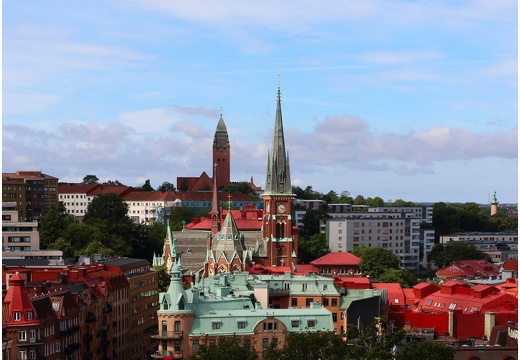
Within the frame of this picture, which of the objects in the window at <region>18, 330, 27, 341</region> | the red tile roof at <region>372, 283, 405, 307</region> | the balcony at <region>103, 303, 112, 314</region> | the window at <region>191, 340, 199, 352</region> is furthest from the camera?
the red tile roof at <region>372, 283, 405, 307</region>

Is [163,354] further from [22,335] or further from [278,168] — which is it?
[278,168]

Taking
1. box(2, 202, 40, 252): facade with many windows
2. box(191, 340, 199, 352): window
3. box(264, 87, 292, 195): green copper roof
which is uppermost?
box(264, 87, 292, 195): green copper roof

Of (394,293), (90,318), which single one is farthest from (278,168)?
(90,318)

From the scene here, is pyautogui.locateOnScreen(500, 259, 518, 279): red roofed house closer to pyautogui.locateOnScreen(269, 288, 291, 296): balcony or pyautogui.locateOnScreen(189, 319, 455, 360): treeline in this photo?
pyautogui.locateOnScreen(269, 288, 291, 296): balcony

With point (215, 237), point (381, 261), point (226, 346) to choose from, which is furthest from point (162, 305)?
point (381, 261)

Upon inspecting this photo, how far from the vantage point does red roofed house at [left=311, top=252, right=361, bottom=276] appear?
192238mm

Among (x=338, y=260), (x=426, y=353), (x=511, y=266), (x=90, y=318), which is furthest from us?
(x=338, y=260)

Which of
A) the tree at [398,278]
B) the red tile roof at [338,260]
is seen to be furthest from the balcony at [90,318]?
the red tile roof at [338,260]

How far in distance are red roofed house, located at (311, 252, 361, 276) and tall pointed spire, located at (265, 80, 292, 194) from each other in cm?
1239

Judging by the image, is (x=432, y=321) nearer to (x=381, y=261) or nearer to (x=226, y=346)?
(x=226, y=346)

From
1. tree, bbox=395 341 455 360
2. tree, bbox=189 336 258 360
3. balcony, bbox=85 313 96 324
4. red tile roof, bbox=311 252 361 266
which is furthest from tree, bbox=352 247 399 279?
tree, bbox=395 341 455 360

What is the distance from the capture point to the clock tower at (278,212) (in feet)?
620

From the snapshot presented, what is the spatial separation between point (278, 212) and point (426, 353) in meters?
110

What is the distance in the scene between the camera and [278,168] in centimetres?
19400
